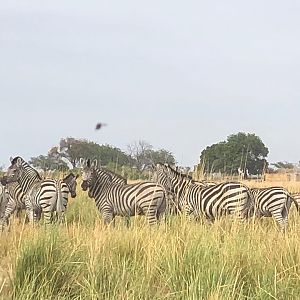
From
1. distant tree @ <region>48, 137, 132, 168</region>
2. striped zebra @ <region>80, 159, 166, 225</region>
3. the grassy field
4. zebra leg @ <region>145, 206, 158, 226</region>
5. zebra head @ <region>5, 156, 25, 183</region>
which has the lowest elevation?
the grassy field

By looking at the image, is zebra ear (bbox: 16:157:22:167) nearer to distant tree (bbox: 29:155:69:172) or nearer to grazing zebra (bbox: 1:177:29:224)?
grazing zebra (bbox: 1:177:29:224)

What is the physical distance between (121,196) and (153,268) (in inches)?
193

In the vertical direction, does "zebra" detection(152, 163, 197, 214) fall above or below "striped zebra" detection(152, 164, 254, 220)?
above

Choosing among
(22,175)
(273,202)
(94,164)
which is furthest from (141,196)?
(22,175)

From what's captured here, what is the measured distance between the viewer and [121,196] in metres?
9.70

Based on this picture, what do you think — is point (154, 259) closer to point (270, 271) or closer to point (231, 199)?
point (270, 271)

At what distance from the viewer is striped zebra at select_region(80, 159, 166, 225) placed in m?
8.95

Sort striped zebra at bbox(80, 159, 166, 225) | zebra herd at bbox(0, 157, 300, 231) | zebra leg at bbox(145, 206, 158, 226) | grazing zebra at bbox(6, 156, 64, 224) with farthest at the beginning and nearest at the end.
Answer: grazing zebra at bbox(6, 156, 64, 224) < striped zebra at bbox(80, 159, 166, 225) < zebra herd at bbox(0, 157, 300, 231) < zebra leg at bbox(145, 206, 158, 226)

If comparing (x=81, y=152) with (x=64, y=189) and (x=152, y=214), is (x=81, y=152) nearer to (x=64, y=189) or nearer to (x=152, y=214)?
(x=64, y=189)

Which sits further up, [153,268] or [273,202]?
[273,202]

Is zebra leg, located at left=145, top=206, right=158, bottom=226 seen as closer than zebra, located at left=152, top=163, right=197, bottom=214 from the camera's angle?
Yes

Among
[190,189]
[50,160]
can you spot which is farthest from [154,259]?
[50,160]

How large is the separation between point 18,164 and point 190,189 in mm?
3485

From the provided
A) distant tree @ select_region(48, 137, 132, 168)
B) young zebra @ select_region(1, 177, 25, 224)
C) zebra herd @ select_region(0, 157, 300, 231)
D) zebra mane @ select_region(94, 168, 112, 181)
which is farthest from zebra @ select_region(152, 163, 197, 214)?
distant tree @ select_region(48, 137, 132, 168)
